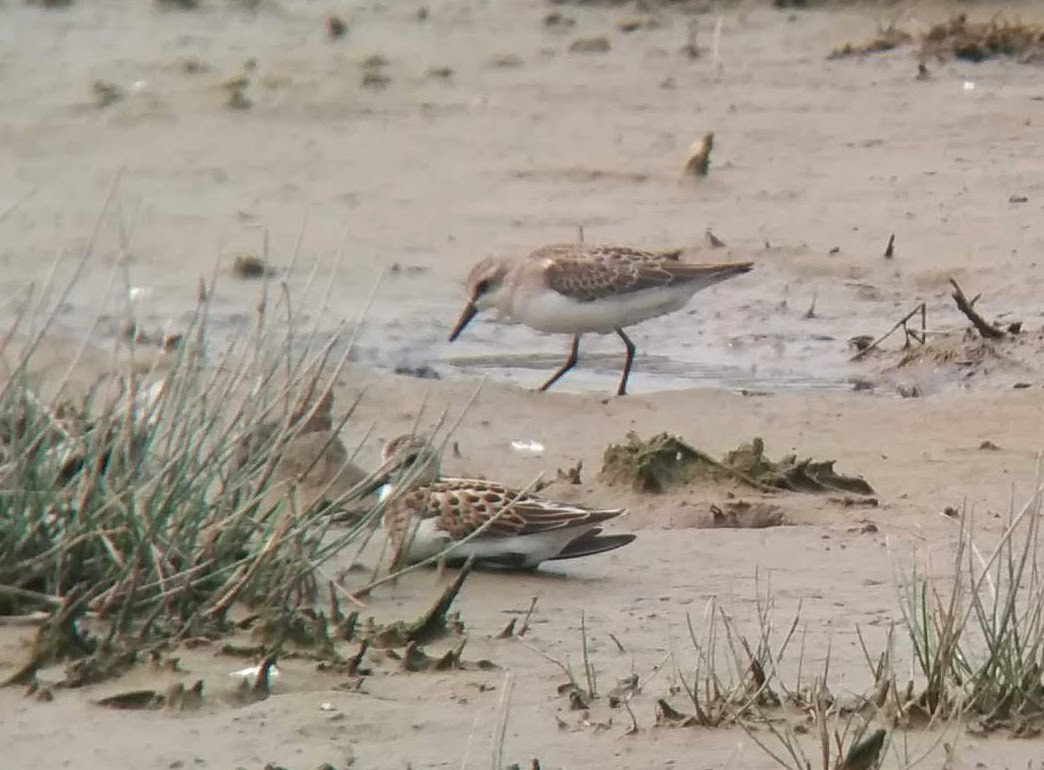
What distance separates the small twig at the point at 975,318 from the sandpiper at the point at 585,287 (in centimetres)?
98

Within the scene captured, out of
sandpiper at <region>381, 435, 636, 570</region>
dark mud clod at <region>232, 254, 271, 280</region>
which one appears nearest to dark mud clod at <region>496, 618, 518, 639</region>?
sandpiper at <region>381, 435, 636, 570</region>

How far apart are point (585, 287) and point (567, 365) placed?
385 millimetres

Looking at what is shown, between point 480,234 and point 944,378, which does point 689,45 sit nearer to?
point 480,234

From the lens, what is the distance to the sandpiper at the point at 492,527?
6.65 m

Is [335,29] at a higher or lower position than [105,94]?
higher

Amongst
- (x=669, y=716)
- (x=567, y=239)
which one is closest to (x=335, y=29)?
(x=567, y=239)

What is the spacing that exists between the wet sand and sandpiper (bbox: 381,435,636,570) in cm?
11

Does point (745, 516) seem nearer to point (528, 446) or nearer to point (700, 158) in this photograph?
point (528, 446)

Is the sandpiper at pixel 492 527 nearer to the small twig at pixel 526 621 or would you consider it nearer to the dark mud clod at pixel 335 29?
the small twig at pixel 526 621

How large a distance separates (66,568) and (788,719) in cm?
207

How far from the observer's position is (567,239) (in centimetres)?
1209

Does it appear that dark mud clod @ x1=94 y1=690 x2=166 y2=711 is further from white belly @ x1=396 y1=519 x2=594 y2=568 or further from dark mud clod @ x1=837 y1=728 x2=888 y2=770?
dark mud clod @ x1=837 y1=728 x2=888 y2=770

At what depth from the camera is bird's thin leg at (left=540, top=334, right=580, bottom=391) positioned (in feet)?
32.3

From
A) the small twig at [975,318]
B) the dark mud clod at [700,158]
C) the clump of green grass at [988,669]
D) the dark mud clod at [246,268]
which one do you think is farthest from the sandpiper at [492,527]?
the dark mud clod at [700,158]
